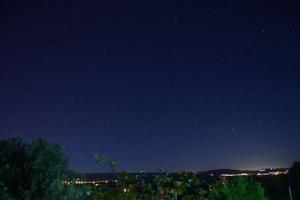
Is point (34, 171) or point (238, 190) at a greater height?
point (238, 190)

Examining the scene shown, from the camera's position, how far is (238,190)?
13.9 metres

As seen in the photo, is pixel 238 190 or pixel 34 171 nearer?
pixel 34 171

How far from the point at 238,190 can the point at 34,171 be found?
27.7 feet

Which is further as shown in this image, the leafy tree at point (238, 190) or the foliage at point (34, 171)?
the leafy tree at point (238, 190)

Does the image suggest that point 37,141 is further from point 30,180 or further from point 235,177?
point 235,177

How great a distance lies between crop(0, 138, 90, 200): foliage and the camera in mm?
6371

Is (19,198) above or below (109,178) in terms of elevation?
below

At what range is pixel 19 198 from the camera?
250 inches

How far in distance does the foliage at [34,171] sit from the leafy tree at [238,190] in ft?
23.9

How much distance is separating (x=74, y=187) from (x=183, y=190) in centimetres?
393

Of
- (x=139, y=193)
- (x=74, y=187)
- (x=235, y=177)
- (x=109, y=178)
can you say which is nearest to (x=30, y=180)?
(x=74, y=187)

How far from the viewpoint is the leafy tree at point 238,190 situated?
13660 millimetres

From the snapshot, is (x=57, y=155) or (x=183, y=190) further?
(x=183, y=190)

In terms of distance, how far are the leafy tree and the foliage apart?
23.9 feet
